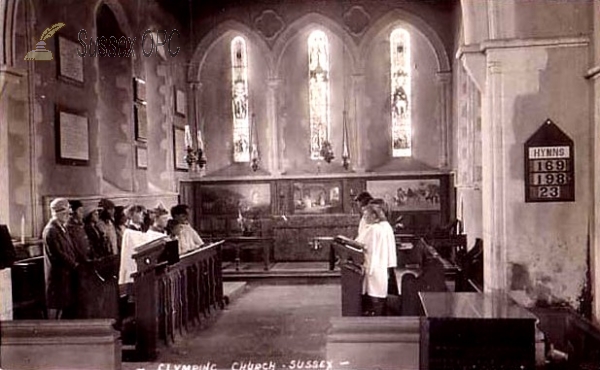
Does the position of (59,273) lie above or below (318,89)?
below

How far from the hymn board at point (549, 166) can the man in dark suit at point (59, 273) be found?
4108mm

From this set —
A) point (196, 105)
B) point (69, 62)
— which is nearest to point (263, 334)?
point (69, 62)

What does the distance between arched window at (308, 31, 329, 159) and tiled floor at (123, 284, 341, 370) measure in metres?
4.48

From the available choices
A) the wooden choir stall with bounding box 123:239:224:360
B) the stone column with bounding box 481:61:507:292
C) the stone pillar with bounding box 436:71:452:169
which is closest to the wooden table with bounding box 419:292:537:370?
the stone column with bounding box 481:61:507:292

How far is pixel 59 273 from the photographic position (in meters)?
6.45

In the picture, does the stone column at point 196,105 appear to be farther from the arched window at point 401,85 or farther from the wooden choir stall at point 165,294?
the wooden choir stall at point 165,294

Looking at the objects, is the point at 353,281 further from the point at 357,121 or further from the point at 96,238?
the point at 357,121

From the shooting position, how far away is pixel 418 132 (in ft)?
42.6

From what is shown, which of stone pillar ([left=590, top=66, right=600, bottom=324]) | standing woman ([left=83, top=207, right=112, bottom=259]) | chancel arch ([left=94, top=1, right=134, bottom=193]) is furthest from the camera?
chancel arch ([left=94, top=1, right=134, bottom=193])

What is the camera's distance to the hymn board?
5254 millimetres

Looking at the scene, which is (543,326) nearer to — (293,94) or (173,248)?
(173,248)

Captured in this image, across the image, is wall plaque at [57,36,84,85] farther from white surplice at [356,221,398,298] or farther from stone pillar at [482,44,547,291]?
stone pillar at [482,44,547,291]

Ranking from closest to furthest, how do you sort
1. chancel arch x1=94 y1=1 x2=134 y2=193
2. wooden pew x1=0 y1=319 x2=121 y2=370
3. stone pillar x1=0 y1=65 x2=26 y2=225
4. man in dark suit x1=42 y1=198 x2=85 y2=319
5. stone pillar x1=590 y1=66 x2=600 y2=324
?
1. wooden pew x1=0 y1=319 x2=121 y2=370
2. stone pillar x1=590 y1=66 x2=600 y2=324
3. man in dark suit x1=42 y1=198 x2=85 y2=319
4. stone pillar x1=0 y1=65 x2=26 y2=225
5. chancel arch x1=94 y1=1 x2=134 y2=193

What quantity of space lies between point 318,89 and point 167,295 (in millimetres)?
7637
